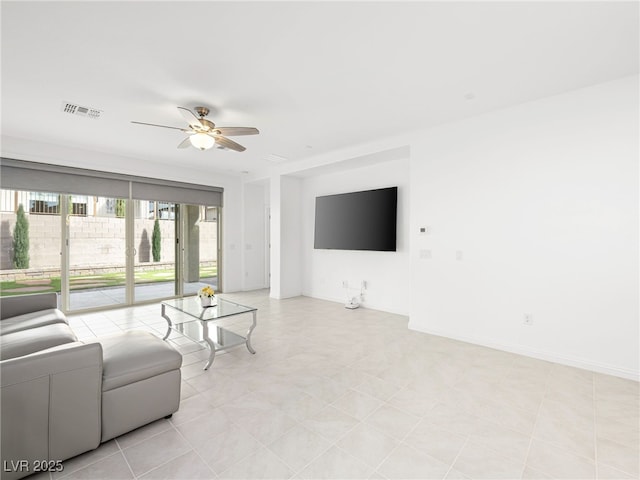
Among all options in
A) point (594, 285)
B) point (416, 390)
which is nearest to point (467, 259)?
point (594, 285)

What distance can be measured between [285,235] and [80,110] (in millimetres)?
3732

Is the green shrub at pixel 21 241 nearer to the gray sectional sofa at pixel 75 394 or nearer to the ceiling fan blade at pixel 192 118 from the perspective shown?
the gray sectional sofa at pixel 75 394

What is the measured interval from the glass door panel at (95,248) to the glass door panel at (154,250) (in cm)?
23

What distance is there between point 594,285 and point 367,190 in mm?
3221

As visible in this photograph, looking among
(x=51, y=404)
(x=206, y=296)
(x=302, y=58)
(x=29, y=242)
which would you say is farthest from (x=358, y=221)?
(x=29, y=242)

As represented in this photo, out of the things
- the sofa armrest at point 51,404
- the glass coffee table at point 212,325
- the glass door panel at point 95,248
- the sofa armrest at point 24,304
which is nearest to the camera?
the sofa armrest at point 51,404

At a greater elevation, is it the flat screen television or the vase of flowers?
the flat screen television

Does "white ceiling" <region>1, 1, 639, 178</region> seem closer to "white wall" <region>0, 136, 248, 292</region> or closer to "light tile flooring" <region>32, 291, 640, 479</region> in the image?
"white wall" <region>0, 136, 248, 292</region>

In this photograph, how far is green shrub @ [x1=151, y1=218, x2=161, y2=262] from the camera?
5.96 m

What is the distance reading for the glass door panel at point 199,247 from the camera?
6.42 metres

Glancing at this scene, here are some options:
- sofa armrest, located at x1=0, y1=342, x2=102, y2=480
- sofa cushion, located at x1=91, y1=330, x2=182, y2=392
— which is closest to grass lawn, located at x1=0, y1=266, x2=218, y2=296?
sofa cushion, located at x1=91, y1=330, x2=182, y2=392

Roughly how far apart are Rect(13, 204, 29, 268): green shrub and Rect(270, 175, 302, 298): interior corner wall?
3.90 m

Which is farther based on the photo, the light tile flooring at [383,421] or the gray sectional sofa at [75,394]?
the light tile flooring at [383,421]

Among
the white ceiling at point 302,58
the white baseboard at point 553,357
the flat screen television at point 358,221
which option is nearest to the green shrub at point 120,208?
the white ceiling at point 302,58
